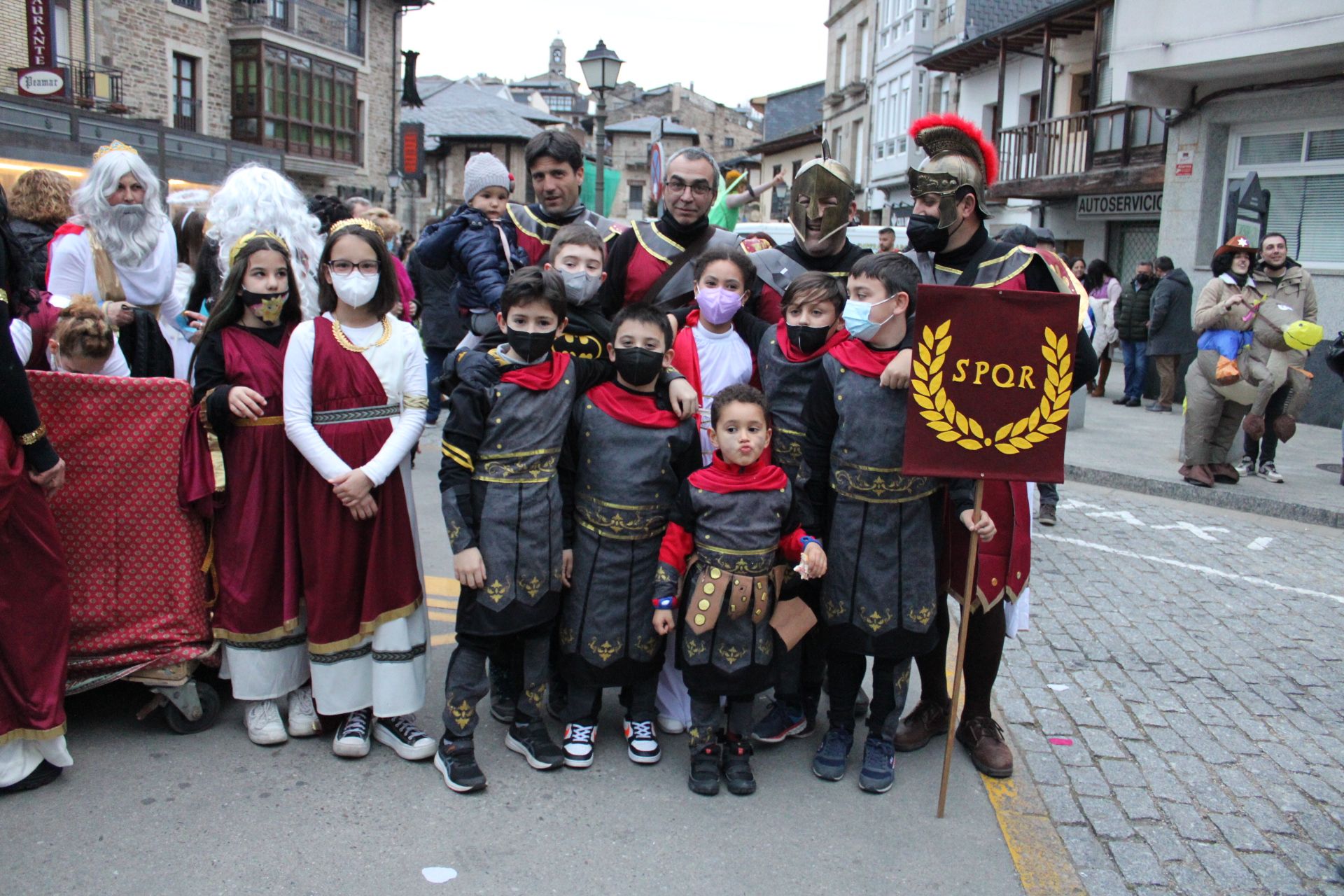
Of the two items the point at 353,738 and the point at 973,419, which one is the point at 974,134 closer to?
the point at 973,419

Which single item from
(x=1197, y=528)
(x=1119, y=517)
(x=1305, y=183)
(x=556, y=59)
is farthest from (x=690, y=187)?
(x=556, y=59)

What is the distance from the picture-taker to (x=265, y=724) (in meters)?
3.71

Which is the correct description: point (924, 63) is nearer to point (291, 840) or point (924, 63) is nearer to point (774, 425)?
point (774, 425)

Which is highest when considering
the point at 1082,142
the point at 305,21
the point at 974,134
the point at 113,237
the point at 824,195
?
the point at 305,21

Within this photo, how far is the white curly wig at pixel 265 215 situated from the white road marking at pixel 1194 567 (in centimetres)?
543

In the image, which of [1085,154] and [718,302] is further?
[1085,154]

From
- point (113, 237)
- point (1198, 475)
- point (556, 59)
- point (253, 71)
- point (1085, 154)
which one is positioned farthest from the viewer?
point (556, 59)

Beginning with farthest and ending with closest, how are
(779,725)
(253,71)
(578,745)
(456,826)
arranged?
(253,71), (779,725), (578,745), (456,826)

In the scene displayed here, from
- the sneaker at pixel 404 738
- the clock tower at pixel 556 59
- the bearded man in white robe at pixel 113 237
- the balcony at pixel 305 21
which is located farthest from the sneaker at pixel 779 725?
the clock tower at pixel 556 59

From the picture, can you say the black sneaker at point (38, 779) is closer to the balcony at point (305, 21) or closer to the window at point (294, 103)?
the window at point (294, 103)

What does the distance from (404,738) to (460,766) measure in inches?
13.6

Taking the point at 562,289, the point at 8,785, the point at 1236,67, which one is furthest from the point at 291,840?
the point at 1236,67

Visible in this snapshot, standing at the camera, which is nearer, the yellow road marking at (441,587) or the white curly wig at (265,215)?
the white curly wig at (265,215)

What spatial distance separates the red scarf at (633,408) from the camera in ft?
11.7
